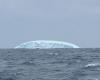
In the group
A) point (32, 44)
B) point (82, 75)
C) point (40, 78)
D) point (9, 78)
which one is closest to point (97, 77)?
Answer: point (82, 75)

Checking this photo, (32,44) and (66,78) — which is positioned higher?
(32,44)

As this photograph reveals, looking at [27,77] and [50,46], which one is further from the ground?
[50,46]

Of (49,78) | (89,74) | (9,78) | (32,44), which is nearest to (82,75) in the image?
(89,74)

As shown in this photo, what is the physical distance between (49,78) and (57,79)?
0.59 m

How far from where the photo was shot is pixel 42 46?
97.9 m

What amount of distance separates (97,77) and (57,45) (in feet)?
261

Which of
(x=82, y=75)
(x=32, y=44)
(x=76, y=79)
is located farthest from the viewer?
(x=32, y=44)

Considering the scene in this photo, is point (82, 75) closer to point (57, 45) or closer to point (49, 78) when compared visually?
point (49, 78)

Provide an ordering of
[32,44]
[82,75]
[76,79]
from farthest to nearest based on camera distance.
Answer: [32,44]
[82,75]
[76,79]

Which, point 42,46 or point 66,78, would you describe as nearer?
point 66,78

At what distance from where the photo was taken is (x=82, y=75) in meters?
22.1

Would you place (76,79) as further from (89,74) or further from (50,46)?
(50,46)

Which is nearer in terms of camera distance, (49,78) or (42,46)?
(49,78)

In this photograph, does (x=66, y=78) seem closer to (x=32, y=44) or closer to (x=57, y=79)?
(x=57, y=79)
